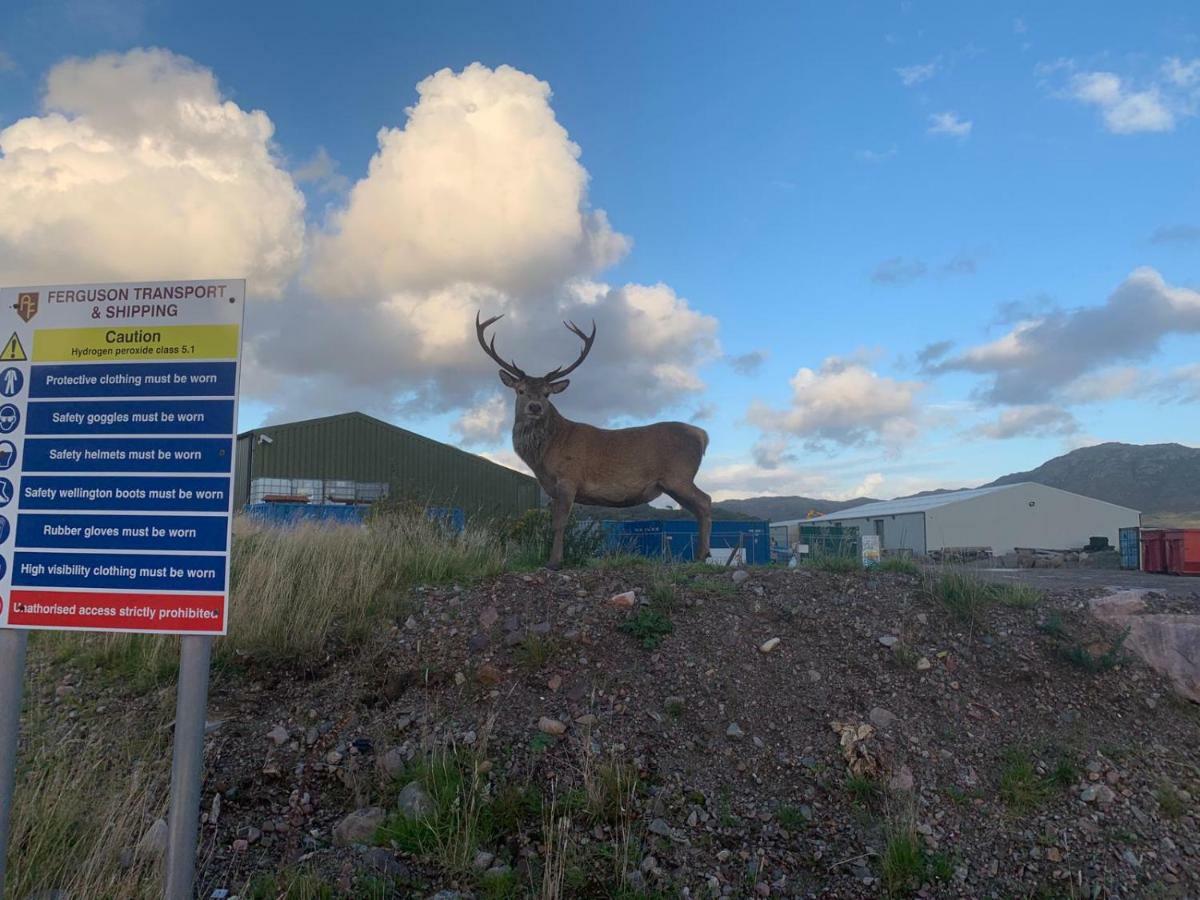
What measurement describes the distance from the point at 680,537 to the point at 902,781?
977 centimetres

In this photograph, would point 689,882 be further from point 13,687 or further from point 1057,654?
point 1057,654

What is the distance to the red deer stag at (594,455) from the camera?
926 cm

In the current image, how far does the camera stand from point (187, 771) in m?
3.12

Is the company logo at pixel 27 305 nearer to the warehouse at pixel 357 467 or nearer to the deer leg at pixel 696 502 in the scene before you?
the deer leg at pixel 696 502

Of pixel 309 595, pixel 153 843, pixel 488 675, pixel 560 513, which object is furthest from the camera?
pixel 560 513

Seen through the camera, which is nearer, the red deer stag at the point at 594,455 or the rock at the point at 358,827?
the rock at the point at 358,827

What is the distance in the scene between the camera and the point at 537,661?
6223mm

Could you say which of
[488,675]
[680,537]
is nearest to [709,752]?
[488,675]

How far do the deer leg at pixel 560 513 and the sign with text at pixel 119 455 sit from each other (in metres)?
5.57

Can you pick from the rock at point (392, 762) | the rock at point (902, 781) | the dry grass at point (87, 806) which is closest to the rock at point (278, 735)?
the dry grass at point (87, 806)

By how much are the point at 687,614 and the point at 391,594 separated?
265 cm

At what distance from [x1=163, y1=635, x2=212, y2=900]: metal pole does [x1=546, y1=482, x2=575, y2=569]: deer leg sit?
5.54 m

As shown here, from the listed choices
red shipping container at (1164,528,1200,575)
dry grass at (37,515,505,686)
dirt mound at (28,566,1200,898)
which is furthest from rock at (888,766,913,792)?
red shipping container at (1164,528,1200,575)

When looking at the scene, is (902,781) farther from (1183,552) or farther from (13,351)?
(1183,552)
